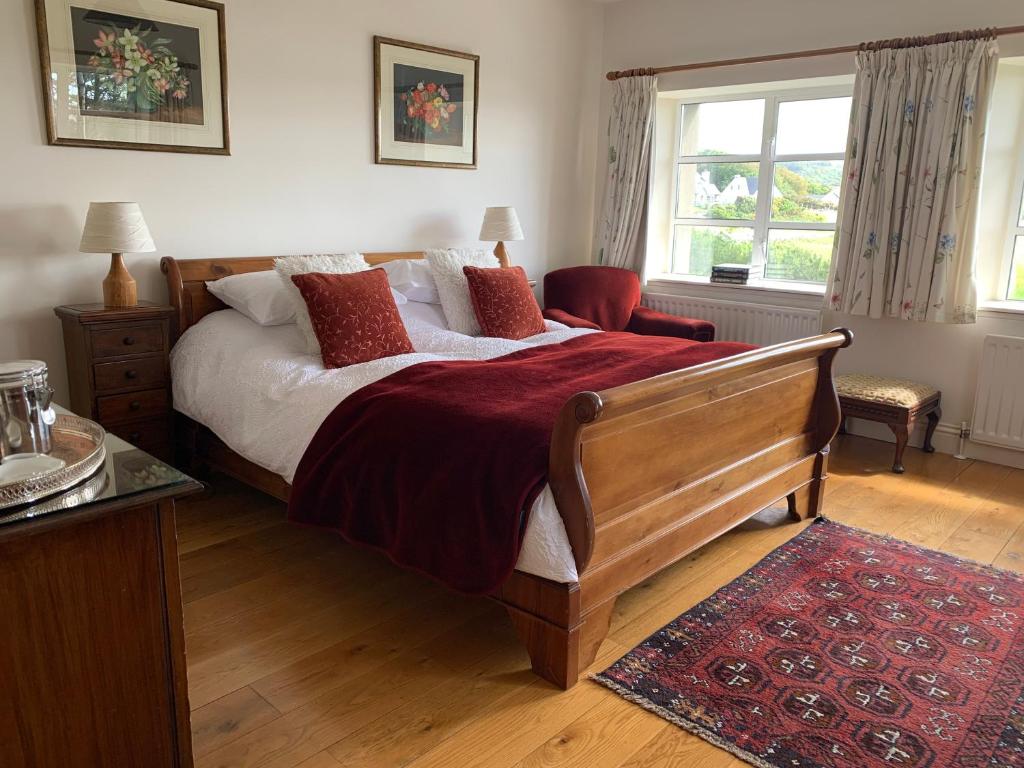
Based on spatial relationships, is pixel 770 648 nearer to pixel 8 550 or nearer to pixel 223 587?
pixel 223 587

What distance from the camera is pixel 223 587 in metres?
2.70

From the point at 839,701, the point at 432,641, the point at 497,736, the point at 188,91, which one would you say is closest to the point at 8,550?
the point at 497,736

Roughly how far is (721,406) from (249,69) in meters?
2.68

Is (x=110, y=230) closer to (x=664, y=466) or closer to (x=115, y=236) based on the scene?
(x=115, y=236)

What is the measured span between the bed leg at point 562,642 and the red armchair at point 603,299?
2820 mm

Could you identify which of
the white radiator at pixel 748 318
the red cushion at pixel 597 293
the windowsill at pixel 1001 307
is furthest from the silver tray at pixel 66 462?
the windowsill at pixel 1001 307

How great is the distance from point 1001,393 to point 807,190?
1.64m

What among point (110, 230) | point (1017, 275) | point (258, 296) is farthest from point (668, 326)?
point (110, 230)

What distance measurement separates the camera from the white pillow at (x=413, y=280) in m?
3.99

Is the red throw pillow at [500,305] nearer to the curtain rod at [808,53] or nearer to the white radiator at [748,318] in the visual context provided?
the white radiator at [748,318]

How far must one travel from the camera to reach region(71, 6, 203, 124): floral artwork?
3262mm

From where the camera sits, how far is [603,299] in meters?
5.08

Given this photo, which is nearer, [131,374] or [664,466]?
[664,466]

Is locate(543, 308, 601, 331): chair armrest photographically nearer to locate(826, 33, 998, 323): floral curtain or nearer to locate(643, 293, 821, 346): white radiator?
locate(643, 293, 821, 346): white radiator
